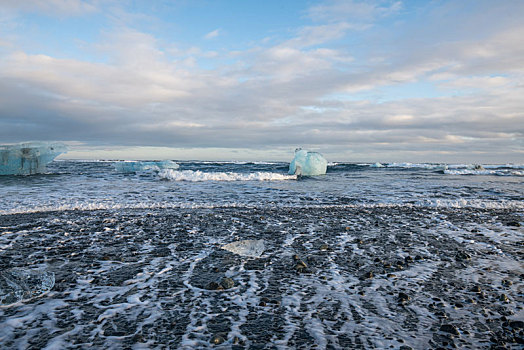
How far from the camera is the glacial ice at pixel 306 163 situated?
23906mm

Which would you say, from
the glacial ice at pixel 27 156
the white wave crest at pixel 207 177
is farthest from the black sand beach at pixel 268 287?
the glacial ice at pixel 27 156

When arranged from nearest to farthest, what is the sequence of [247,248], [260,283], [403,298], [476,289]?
[403,298], [476,289], [260,283], [247,248]

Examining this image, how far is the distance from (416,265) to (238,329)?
2.65 metres

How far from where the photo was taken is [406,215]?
741 centimetres

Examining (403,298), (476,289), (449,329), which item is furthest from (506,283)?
(449,329)

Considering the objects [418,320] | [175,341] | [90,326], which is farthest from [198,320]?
[418,320]

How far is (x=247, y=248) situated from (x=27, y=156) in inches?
814

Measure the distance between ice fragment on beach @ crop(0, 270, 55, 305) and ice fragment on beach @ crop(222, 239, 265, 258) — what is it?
2.16 meters

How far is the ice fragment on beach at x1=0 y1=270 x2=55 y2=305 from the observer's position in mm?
2707

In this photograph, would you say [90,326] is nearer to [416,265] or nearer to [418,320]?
[418,320]

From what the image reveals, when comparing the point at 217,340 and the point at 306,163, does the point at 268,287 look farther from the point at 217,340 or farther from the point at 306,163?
the point at 306,163

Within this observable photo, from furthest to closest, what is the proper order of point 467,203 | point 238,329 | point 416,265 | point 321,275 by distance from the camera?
point 467,203, point 416,265, point 321,275, point 238,329

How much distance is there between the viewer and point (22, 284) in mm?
2941

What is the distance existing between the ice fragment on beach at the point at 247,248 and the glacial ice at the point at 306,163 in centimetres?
1955
